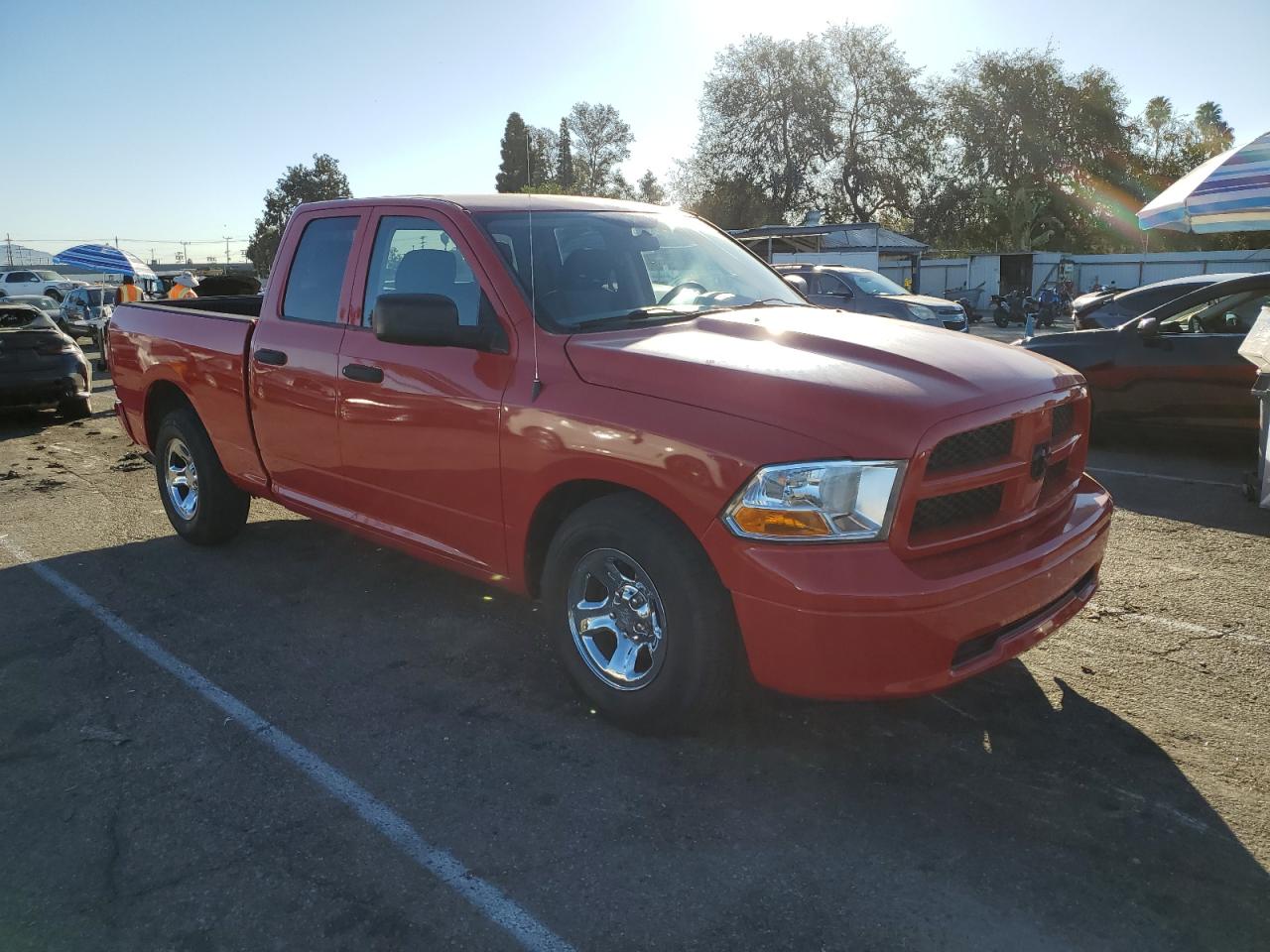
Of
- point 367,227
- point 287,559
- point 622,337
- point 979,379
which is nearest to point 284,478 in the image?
point 287,559

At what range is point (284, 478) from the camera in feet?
15.8

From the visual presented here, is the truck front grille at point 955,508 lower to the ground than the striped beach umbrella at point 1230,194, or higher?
lower

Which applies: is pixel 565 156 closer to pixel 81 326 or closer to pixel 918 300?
pixel 81 326

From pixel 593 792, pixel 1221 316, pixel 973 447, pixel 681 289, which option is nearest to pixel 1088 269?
pixel 1221 316

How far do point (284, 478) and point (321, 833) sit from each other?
7.80 ft

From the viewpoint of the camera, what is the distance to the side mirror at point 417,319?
339 centimetres

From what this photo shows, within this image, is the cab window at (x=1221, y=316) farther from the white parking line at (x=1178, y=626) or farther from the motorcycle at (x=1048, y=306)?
the motorcycle at (x=1048, y=306)

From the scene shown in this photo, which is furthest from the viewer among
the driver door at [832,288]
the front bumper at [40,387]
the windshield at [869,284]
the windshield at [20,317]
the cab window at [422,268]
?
the windshield at [869,284]

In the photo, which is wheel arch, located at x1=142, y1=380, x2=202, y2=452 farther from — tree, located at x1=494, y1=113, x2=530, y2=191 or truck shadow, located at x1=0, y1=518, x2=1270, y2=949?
tree, located at x1=494, y1=113, x2=530, y2=191

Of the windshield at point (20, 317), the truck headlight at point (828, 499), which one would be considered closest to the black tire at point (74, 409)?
the windshield at point (20, 317)

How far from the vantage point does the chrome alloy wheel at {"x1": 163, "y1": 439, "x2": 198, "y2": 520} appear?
224 inches

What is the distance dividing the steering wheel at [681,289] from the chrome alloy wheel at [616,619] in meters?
1.26

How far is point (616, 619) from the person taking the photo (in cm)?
336

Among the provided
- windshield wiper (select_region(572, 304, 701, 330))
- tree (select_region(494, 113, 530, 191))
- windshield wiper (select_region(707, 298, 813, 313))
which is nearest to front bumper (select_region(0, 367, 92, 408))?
windshield wiper (select_region(572, 304, 701, 330))
